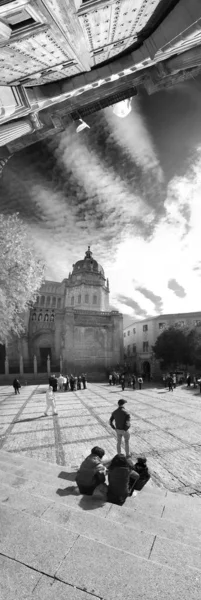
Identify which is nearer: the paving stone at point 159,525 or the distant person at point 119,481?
the paving stone at point 159,525

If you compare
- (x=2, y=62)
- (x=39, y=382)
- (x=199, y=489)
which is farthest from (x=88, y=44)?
(x=39, y=382)

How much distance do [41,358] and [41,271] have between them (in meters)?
23.7

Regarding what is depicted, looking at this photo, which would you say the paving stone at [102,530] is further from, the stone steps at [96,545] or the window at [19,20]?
the window at [19,20]

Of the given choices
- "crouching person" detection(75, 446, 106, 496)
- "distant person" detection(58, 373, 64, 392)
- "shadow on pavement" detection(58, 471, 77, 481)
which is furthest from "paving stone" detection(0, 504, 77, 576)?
"distant person" detection(58, 373, 64, 392)

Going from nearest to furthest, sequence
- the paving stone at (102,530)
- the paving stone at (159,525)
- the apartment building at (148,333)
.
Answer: the paving stone at (102,530)
the paving stone at (159,525)
the apartment building at (148,333)

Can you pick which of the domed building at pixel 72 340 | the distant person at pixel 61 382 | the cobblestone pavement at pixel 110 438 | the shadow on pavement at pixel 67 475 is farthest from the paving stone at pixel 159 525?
the domed building at pixel 72 340

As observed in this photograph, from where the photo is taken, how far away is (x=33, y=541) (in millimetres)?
2113

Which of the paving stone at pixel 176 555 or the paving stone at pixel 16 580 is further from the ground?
the paving stone at pixel 16 580

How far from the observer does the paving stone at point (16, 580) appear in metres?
1.59

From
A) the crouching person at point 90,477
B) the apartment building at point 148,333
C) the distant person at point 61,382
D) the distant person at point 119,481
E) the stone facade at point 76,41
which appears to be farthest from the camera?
the apartment building at point 148,333

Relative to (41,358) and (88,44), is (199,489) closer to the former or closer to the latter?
(88,44)

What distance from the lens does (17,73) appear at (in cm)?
367

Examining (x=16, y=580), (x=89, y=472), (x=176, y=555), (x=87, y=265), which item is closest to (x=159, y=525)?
(x=176, y=555)

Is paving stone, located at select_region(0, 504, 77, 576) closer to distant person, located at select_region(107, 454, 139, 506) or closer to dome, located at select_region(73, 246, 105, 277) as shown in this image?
distant person, located at select_region(107, 454, 139, 506)
